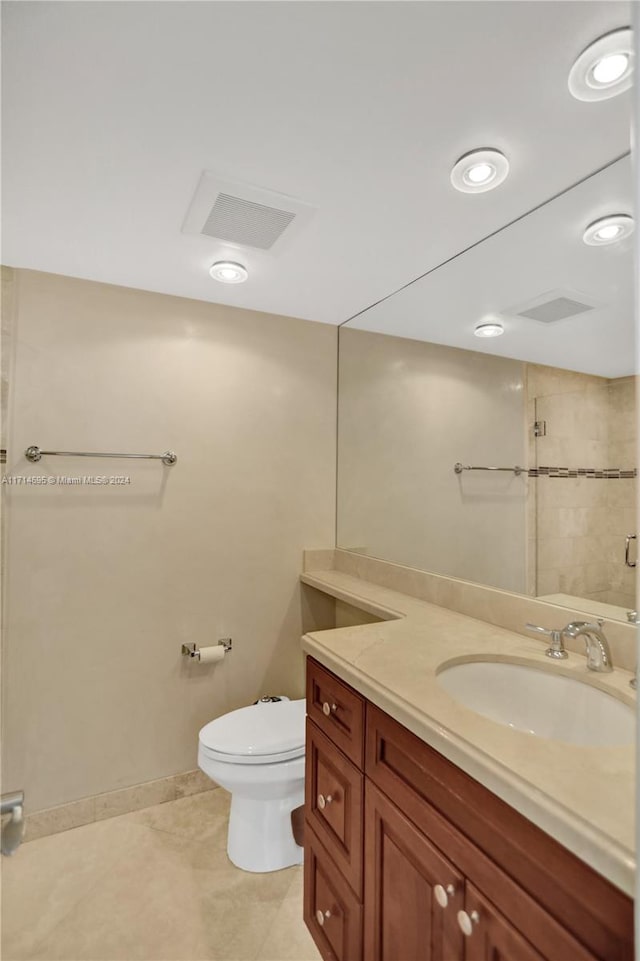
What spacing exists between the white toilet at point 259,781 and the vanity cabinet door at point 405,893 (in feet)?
2.00

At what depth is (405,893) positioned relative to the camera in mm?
956

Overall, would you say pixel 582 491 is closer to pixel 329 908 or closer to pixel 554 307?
pixel 554 307

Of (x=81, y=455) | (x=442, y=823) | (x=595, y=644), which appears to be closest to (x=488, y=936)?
(x=442, y=823)

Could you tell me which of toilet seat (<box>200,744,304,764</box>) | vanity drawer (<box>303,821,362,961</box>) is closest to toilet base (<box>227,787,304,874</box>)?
toilet seat (<box>200,744,304,764</box>)

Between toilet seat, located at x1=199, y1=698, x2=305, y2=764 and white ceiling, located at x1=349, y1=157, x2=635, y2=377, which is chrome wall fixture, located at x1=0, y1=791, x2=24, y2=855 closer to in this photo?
toilet seat, located at x1=199, y1=698, x2=305, y2=764

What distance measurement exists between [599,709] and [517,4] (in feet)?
4.76

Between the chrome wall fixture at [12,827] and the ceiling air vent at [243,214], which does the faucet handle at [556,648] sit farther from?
the ceiling air vent at [243,214]

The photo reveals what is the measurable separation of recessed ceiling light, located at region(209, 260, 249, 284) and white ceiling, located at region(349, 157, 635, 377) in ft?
2.48

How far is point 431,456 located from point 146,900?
1.93 metres

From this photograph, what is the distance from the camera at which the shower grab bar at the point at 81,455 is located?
1.86 m

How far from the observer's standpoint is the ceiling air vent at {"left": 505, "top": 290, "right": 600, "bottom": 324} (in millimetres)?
1351

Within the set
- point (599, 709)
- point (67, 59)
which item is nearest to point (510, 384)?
point (599, 709)

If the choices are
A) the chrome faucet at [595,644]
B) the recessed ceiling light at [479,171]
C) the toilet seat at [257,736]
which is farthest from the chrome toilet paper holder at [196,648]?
the recessed ceiling light at [479,171]

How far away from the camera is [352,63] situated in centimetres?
97
